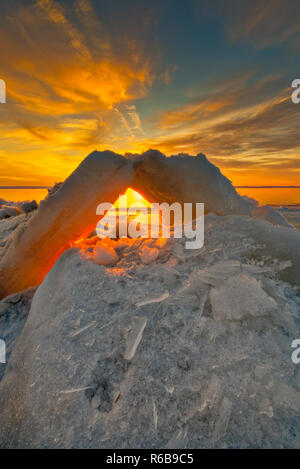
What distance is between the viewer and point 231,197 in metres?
4.02

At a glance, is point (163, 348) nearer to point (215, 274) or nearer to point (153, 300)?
point (153, 300)

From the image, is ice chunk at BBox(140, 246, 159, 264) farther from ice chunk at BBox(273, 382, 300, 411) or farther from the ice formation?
ice chunk at BBox(273, 382, 300, 411)

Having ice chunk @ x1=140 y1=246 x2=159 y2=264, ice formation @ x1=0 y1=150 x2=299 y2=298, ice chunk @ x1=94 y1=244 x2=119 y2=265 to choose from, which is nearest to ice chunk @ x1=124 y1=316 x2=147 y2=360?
ice chunk @ x1=140 y1=246 x2=159 y2=264

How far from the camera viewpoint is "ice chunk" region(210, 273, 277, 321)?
1478 mm

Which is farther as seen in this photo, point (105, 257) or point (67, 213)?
point (67, 213)

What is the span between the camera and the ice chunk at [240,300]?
1.48 metres

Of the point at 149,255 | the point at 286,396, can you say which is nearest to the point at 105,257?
the point at 149,255

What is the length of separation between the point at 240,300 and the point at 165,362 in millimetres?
674

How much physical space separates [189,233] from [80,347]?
173cm

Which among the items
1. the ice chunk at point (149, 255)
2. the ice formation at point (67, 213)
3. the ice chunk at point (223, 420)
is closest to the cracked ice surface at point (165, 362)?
the ice chunk at point (223, 420)

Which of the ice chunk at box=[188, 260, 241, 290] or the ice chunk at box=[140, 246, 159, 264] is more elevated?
the ice chunk at box=[140, 246, 159, 264]

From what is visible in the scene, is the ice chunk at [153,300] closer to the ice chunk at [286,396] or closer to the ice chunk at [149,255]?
the ice chunk at [149,255]

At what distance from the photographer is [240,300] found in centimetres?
154
